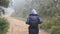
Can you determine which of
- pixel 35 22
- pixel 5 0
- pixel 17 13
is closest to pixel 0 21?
pixel 5 0

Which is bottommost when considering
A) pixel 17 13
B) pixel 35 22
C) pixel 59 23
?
pixel 17 13

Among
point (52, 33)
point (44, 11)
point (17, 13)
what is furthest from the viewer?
point (17, 13)

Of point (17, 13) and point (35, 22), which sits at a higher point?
point (35, 22)

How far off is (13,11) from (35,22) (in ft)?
113

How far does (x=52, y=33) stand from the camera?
561 inches

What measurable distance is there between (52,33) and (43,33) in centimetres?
343

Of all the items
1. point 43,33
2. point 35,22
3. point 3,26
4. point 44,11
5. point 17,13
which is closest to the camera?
point 35,22

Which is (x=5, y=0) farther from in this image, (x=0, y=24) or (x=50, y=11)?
(x=50, y=11)

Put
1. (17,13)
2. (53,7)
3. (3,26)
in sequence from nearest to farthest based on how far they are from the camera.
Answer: (3,26) → (53,7) → (17,13)

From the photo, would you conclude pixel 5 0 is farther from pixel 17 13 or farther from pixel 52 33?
pixel 17 13

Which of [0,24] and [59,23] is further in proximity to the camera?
[0,24]

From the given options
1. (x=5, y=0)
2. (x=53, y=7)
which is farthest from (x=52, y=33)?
(x=53, y=7)

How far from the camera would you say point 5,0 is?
633 inches

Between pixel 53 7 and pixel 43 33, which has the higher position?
pixel 53 7
